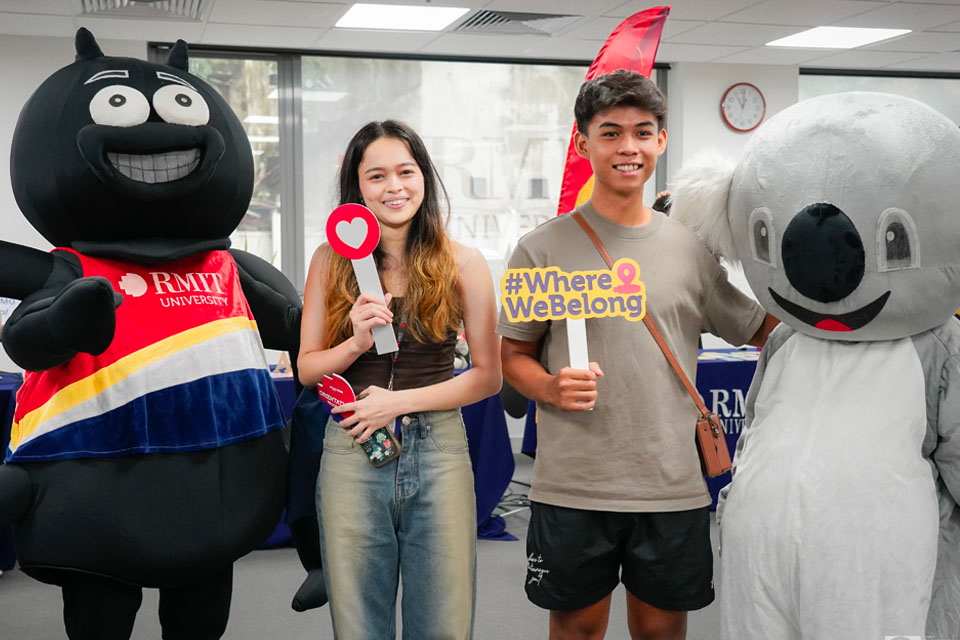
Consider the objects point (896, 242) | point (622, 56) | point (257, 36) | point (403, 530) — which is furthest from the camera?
point (257, 36)

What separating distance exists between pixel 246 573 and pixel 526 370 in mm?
2151

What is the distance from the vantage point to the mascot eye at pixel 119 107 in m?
1.70

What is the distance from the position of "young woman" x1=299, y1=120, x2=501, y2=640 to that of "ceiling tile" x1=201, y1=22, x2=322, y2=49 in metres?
3.83

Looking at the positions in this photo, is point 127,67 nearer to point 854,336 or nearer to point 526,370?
point 526,370

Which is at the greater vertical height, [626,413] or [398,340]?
[398,340]

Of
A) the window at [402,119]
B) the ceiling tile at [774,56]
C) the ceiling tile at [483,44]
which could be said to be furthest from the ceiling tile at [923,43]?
the ceiling tile at [483,44]

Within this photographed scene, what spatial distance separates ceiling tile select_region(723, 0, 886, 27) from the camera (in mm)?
4898

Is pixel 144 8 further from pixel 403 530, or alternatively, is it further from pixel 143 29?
pixel 403 530

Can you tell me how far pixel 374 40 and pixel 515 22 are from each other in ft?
2.95

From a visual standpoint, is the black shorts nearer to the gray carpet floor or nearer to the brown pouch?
the brown pouch

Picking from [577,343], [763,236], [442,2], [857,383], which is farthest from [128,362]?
[442,2]

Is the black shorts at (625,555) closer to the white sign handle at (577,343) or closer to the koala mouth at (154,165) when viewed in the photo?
the white sign handle at (577,343)

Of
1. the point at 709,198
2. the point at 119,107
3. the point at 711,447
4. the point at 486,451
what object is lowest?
the point at 486,451

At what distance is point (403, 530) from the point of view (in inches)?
66.1
